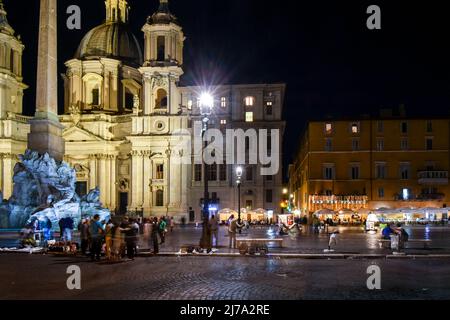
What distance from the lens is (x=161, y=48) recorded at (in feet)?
221

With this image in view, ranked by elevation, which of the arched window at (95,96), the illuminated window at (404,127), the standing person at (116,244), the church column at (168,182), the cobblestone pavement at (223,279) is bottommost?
the cobblestone pavement at (223,279)

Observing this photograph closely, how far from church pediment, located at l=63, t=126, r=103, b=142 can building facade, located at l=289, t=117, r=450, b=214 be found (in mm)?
25635

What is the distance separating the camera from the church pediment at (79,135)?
68.6m

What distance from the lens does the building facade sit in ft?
195

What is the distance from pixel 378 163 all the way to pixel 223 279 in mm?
49565

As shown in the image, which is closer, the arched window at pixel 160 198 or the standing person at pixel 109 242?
the standing person at pixel 109 242

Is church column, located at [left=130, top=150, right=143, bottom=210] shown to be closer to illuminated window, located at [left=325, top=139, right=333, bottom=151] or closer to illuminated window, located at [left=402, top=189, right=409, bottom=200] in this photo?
illuminated window, located at [left=325, top=139, right=333, bottom=151]

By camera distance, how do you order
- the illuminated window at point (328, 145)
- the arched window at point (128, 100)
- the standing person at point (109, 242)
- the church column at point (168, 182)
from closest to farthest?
1. the standing person at point (109, 242)
2. the illuminated window at point (328, 145)
3. the church column at point (168, 182)
4. the arched window at point (128, 100)

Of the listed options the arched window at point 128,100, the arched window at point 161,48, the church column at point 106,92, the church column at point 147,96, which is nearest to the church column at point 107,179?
the church column at point 106,92

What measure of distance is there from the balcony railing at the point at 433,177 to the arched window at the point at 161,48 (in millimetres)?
30978

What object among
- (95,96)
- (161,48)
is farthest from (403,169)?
(95,96)

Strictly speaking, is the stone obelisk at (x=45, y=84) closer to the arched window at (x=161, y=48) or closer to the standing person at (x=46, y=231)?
the standing person at (x=46, y=231)

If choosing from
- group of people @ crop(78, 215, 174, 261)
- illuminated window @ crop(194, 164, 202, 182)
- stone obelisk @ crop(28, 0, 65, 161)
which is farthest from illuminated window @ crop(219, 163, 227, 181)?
group of people @ crop(78, 215, 174, 261)
